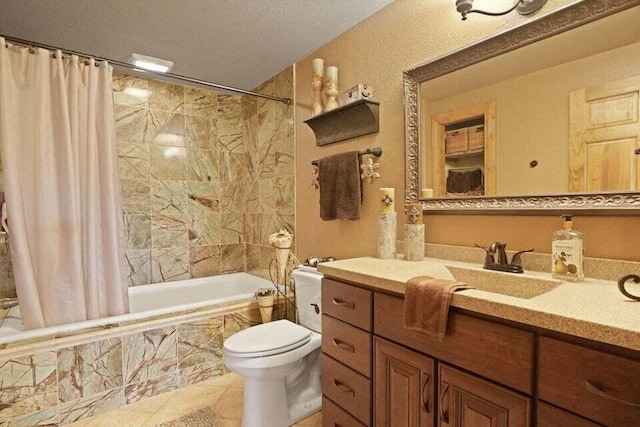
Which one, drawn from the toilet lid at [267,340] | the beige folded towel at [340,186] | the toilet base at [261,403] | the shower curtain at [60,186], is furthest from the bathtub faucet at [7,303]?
the beige folded towel at [340,186]

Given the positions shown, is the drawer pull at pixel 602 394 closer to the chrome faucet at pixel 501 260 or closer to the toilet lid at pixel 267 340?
the chrome faucet at pixel 501 260

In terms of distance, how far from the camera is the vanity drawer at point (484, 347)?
2.60ft

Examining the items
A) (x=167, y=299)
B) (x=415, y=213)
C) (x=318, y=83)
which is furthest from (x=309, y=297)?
(x=167, y=299)

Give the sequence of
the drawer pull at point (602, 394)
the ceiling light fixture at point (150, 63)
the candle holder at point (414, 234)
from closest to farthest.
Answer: the drawer pull at point (602, 394), the candle holder at point (414, 234), the ceiling light fixture at point (150, 63)

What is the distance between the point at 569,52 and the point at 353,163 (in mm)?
1085

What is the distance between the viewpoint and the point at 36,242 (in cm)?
187

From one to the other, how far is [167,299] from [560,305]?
9.59 ft

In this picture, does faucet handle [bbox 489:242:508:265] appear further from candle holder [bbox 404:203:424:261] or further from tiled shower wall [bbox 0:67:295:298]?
tiled shower wall [bbox 0:67:295:298]

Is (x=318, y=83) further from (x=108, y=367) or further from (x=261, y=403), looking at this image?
(x=108, y=367)

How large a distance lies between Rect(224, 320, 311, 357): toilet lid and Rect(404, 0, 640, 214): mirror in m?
0.96

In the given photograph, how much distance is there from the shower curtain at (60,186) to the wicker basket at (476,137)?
84.1 inches

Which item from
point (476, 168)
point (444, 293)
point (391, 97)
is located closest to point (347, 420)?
point (444, 293)

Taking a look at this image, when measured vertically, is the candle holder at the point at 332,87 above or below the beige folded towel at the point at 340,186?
above

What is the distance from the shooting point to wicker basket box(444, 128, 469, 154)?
1.45 meters
